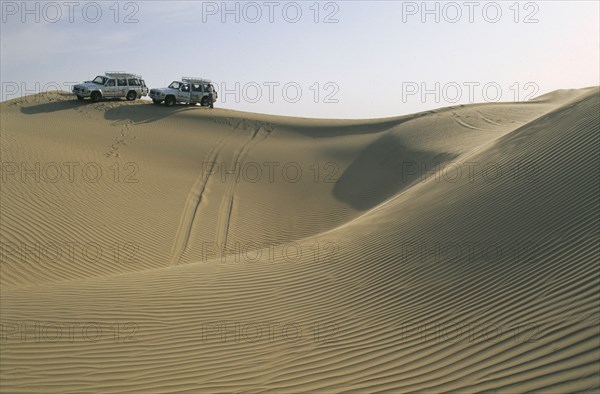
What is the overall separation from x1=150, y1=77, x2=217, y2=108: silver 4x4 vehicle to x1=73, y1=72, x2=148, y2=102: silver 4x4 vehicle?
0.88m

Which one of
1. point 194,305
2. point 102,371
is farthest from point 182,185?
point 102,371

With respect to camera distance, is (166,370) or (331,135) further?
(331,135)

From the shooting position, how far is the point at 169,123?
86.4 ft

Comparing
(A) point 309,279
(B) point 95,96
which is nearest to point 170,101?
(B) point 95,96

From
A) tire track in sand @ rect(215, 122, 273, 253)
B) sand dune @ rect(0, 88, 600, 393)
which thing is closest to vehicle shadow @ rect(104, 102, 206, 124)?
tire track in sand @ rect(215, 122, 273, 253)

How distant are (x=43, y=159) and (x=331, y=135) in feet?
50.1

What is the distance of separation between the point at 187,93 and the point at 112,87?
4.09 m

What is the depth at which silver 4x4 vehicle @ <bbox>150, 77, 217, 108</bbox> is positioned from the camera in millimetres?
29469

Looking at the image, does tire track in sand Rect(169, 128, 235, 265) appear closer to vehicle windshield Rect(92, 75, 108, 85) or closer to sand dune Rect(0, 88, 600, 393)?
sand dune Rect(0, 88, 600, 393)

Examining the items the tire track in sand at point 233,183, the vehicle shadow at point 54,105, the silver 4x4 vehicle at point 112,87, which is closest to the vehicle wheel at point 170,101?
the silver 4x4 vehicle at point 112,87

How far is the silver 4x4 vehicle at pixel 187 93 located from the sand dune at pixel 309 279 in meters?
12.0

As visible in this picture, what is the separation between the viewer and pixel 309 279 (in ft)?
27.3

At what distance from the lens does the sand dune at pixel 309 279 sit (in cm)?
510

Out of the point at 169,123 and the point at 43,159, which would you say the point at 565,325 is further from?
Result: the point at 169,123
